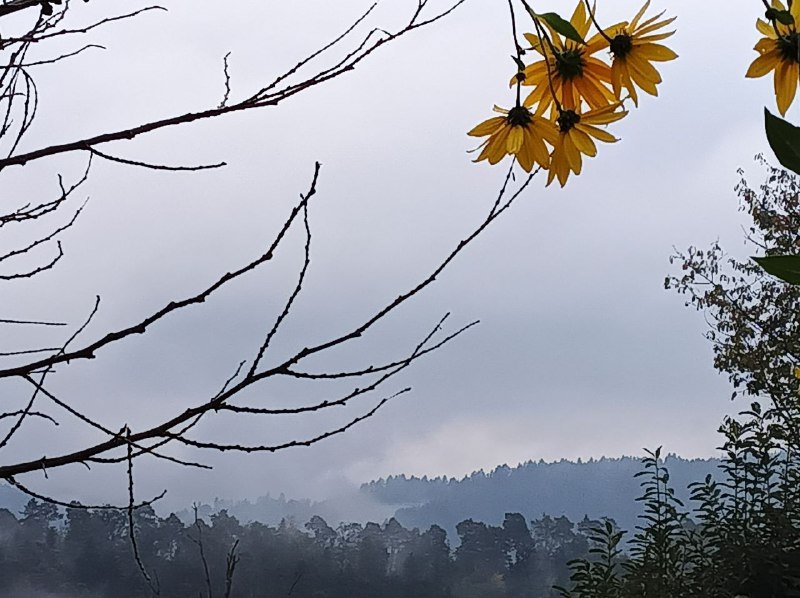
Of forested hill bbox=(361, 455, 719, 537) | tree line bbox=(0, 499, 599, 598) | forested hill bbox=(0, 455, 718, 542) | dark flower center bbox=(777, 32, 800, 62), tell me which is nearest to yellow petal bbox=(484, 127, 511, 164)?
dark flower center bbox=(777, 32, 800, 62)

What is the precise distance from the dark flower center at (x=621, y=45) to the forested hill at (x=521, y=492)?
448 centimetres

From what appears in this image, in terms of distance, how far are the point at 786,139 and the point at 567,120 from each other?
161 mm

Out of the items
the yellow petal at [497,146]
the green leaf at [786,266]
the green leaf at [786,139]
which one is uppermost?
the yellow petal at [497,146]

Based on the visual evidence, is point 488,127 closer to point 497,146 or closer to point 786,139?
point 497,146

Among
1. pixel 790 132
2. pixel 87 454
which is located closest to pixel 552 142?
pixel 790 132

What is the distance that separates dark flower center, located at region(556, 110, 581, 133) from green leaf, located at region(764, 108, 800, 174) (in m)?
0.16

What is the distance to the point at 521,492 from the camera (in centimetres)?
529

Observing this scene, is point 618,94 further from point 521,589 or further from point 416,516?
point 416,516

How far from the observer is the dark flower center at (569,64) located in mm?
334

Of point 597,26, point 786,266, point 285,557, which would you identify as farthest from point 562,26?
point 285,557

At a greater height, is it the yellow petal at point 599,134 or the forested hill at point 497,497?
the forested hill at point 497,497

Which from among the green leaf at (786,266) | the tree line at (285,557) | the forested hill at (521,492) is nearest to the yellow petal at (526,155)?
the green leaf at (786,266)

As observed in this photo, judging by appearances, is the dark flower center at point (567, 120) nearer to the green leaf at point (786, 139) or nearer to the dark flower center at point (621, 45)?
the dark flower center at point (621, 45)

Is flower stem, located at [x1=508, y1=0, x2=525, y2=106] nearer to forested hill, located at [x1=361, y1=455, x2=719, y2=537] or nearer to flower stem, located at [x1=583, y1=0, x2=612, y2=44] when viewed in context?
flower stem, located at [x1=583, y1=0, x2=612, y2=44]
